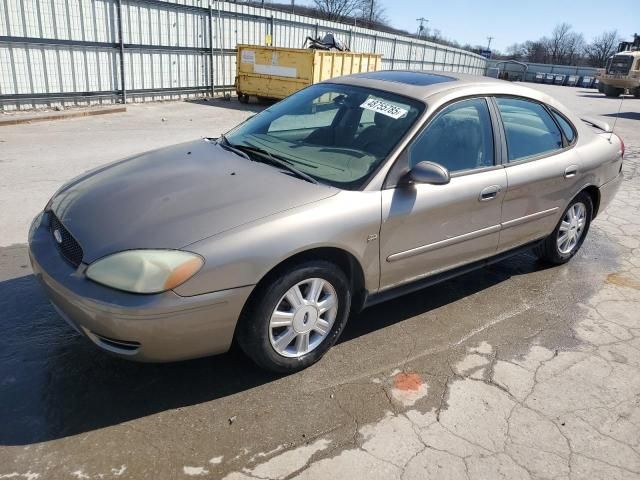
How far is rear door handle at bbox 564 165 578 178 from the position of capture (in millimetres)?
4197

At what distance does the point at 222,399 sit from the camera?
2.71 meters

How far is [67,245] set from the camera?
2680 millimetres

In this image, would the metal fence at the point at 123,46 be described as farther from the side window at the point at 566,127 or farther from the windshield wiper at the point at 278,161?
the side window at the point at 566,127

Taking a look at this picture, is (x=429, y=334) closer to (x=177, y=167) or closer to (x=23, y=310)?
(x=177, y=167)

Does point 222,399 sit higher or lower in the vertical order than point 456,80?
lower

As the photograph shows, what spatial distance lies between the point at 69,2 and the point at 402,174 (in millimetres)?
11556

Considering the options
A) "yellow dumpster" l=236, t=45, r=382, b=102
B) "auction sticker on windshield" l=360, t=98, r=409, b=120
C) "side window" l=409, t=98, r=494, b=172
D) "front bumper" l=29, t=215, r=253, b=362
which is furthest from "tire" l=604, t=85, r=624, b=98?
"front bumper" l=29, t=215, r=253, b=362

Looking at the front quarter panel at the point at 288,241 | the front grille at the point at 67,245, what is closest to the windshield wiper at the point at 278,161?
the front quarter panel at the point at 288,241

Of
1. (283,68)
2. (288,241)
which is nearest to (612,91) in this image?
(283,68)

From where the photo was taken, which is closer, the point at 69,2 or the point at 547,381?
the point at 547,381

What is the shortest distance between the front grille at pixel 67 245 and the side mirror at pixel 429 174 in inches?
72.8

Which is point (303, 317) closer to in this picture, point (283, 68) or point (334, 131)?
point (334, 131)

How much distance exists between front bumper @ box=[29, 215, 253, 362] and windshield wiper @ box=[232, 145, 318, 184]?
32.4 inches

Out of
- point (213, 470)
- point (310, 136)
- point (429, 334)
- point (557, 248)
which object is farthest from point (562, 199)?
Result: point (213, 470)
